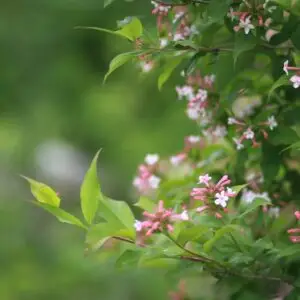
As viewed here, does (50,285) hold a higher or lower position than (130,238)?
lower

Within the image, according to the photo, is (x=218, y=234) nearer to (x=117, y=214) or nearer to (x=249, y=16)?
(x=117, y=214)

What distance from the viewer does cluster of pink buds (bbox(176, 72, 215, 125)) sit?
147cm

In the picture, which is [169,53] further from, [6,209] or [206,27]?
[6,209]

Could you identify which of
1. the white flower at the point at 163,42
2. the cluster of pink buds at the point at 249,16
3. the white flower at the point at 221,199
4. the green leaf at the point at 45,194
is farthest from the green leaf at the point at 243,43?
the green leaf at the point at 45,194

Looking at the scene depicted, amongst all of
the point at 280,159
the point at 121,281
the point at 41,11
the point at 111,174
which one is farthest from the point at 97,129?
the point at 280,159

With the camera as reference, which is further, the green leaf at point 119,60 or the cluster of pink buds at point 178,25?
the cluster of pink buds at point 178,25

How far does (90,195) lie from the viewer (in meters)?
1.24

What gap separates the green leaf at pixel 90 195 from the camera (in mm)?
1226

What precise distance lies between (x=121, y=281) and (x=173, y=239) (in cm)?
316

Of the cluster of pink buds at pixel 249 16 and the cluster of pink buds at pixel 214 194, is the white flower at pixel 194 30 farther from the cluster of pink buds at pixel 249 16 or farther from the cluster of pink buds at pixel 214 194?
the cluster of pink buds at pixel 214 194

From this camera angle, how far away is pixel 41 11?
16.8 feet

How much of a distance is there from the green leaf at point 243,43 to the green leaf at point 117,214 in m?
0.28

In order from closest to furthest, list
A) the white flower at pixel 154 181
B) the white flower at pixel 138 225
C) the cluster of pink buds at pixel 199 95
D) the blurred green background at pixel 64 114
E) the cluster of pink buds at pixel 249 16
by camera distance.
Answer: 1. the white flower at pixel 138 225
2. the cluster of pink buds at pixel 249 16
3. the cluster of pink buds at pixel 199 95
4. the white flower at pixel 154 181
5. the blurred green background at pixel 64 114

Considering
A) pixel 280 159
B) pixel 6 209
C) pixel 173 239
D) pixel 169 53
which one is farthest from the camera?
pixel 6 209
